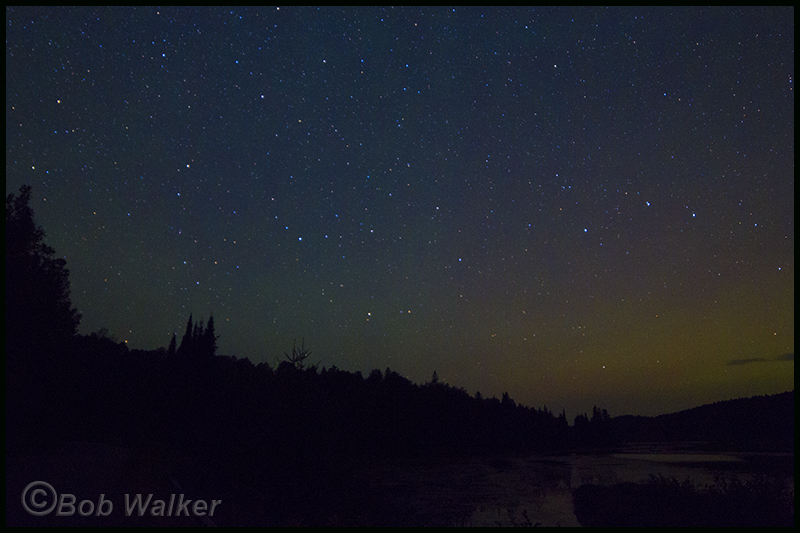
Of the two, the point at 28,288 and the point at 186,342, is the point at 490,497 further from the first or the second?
the point at 186,342

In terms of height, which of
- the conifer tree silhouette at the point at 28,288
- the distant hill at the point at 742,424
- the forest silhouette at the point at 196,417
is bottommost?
the distant hill at the point at 742,424

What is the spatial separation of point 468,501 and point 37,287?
21.8 m

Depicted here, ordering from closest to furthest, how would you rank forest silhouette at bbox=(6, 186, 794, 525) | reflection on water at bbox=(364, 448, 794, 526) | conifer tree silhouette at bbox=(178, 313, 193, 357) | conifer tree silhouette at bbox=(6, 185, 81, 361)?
forest silhouette at bbox=(6, 186, 794, 525) < conifer tree silhouette at bbox=(6, 185, 81, 361) < reflection on water at bbox=(364, 448, 794, 526) < conifer tree silhouette at bbox=(178, 313, 193, 357)

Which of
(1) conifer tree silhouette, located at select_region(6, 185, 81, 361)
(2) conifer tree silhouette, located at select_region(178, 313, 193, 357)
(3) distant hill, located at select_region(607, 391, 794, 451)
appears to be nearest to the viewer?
(1) conifer tree silhouette, located at select_region(6, 185, 81, 361)

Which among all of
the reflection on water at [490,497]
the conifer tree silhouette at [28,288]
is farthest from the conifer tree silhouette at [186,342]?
the conifer tree silhouette at [28,288]

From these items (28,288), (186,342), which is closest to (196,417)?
(186,342)

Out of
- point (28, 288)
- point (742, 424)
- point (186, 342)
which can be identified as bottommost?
point (742, 424)

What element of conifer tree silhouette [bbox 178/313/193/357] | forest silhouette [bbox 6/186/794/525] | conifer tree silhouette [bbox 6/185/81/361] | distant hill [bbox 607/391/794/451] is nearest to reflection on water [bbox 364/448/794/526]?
forest silhouette [bbox 6/186/794/525]

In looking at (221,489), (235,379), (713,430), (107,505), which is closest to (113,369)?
(235,379)

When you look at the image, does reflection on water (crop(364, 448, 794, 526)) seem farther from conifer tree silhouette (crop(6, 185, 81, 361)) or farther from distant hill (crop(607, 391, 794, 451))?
distant hill (crop(607, 391, 794, 451))

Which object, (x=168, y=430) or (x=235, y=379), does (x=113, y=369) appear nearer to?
(x=168, y=430)

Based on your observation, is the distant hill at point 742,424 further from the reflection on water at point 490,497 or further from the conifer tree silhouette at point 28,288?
the conifer tree silhouette at point 28,288

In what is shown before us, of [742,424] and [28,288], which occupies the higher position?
[28,288]

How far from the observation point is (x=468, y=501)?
2292cm
